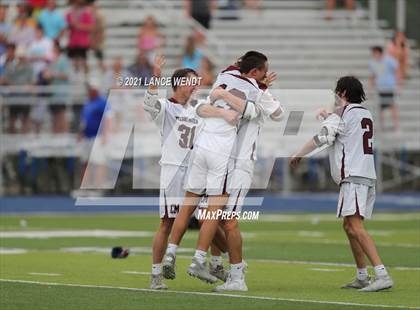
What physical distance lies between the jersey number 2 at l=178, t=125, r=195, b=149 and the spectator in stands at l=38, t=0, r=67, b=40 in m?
16.4

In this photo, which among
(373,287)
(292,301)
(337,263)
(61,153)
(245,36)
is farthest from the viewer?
(245,36)

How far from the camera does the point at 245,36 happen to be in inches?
1288

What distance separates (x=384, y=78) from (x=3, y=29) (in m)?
7.98

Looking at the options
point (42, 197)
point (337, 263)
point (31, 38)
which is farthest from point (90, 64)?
point (337, 263)

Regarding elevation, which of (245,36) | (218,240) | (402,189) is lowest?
(402,189)

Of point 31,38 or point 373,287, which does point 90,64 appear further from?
point 373,287

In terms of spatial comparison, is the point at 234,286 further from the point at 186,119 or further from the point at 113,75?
the point at 113,75

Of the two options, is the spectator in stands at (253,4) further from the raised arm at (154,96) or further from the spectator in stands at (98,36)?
the raised arm at (154,96)

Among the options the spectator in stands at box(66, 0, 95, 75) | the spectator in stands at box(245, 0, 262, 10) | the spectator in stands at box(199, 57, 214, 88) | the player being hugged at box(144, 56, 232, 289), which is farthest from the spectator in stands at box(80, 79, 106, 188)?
the player being hugged at box(144, 56, 232, 289)

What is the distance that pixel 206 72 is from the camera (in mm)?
27625

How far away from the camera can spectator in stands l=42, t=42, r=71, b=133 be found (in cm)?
2775

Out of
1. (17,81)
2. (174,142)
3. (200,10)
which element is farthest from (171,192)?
(200,10)

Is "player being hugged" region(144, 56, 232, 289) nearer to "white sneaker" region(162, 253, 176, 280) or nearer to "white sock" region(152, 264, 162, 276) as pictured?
"white sock" region(152, 264, 162, 276)

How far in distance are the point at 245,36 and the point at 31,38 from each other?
227 inches
